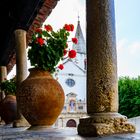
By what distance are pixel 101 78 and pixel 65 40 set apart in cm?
167

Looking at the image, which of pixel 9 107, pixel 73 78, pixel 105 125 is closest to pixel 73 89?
pixel 73 78

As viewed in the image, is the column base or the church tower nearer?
the column base

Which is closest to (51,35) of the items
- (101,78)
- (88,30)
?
(88,30)

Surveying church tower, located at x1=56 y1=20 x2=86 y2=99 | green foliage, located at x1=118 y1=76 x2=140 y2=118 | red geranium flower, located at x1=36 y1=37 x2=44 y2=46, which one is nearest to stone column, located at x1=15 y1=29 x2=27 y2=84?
red geranium flower, located at x1=36 y1=37 x2=44 y2=46

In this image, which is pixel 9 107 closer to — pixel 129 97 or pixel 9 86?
pixel 9 86

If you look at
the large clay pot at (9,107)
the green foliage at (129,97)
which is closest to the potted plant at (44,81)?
the large clay pot at (9,107)

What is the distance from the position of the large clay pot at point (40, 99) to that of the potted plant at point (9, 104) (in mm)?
3446

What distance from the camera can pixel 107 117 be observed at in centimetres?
292

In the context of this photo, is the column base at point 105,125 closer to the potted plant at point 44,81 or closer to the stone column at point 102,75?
the stone column at point 102,75

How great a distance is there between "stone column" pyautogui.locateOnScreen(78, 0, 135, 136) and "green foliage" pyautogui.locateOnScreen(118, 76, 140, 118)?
25169 millimetres

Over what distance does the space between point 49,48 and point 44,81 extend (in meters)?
0.48

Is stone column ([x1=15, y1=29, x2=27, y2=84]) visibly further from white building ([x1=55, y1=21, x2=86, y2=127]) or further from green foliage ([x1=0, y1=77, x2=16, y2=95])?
white building ([x1=55, y1=21, x2=86, y2=127])

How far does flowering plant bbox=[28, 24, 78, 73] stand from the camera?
4414mm

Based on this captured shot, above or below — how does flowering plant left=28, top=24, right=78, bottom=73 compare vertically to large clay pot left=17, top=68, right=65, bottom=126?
above
